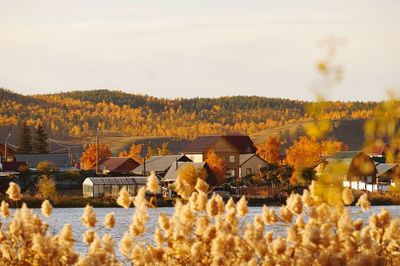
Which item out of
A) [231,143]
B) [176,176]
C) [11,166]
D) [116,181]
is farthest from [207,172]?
[231,143]

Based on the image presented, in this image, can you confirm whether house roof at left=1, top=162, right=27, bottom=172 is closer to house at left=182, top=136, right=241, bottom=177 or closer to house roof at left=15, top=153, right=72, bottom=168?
house roof at left=15, top=153, right=72, bottom=168

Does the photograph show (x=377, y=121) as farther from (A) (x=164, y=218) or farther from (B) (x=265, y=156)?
(B) (x=265, y=156)

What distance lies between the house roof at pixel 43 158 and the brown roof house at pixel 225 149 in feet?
46.9

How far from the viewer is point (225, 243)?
11.0m

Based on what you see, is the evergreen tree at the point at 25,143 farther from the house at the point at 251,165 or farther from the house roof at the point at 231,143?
the house at the point at 251,165

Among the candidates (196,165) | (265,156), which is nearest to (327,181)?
(196,165)

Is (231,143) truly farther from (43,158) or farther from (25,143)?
(25,143)

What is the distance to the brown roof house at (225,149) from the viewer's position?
370 feet

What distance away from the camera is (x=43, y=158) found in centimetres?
11150

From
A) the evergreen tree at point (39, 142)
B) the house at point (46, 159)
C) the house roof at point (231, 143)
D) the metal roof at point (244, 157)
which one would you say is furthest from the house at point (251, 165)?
the evergreen tree at point (39, 142)

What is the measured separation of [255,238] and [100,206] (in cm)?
6285

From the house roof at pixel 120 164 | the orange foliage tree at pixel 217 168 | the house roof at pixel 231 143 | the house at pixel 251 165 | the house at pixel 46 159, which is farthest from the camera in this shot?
the house roof at pixel 231 143

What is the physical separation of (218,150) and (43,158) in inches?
774

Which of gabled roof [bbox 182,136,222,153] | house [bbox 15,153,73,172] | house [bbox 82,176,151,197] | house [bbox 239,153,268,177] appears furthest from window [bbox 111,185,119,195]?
gabled roof [bbox 182,136,222,153]
